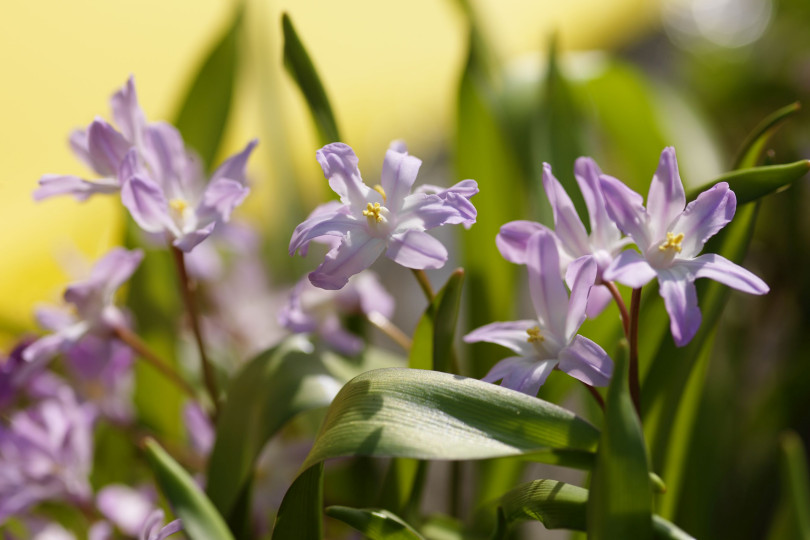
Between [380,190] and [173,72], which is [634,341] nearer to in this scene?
[380,190]

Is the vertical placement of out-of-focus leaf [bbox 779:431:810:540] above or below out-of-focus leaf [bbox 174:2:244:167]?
below

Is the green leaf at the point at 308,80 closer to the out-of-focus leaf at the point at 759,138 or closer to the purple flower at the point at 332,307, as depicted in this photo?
the purple flower at the point at 332,307

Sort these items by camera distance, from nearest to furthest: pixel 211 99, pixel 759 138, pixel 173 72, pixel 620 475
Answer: pixel 620 475 < pixel 759 138 < pixel 211 99 < pixel 173 72

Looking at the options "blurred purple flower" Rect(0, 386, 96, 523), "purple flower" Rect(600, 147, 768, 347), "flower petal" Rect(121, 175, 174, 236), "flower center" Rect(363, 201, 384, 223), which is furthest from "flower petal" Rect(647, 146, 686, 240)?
"blurred purple flower" Rect(0, 386, 96, 523)

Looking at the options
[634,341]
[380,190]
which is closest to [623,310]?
[634,341]

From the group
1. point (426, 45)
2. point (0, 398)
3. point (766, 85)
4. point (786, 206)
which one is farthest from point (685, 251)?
point (426, 45)

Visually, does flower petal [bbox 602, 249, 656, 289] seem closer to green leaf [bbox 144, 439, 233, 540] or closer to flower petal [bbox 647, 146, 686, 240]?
flower petal [bbox 647, 146, 686, 240]
